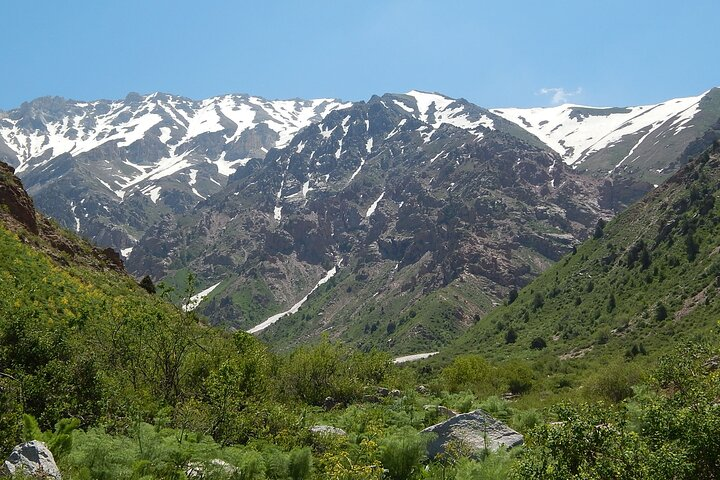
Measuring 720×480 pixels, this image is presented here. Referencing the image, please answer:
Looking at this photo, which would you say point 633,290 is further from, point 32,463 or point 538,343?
point 32,463

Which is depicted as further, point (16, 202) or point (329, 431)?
point (16, 202)

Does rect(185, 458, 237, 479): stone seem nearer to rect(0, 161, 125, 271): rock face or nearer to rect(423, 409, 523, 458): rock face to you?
rect(423, 409, 523, 458): rock face

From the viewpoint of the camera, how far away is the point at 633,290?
112 m

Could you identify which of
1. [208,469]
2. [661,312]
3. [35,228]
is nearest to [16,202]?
[35,228]

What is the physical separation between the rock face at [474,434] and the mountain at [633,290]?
65.3 meters

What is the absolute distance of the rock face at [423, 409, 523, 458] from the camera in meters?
14.5

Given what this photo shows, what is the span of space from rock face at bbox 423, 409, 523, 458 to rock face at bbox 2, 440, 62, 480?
9834 millimetres

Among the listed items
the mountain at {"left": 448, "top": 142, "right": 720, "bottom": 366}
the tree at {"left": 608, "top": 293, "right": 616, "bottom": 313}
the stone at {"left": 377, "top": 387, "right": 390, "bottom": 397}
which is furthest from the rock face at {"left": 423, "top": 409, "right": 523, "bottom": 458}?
the tree at {"left": 608, "top": 293, "right": 616, "bottom": 313}

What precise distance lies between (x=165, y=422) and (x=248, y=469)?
6363 millimetres

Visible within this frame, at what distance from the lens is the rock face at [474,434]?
14477mm

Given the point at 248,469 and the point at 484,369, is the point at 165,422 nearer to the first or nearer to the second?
the point at 248,469

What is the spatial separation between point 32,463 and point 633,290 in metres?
123

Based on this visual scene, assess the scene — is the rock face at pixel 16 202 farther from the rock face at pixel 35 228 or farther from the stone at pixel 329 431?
the stone at pixel 329 431

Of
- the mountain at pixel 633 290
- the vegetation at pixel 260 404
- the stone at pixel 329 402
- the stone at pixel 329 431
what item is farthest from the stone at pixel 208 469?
the mountain at pixel 633 290
